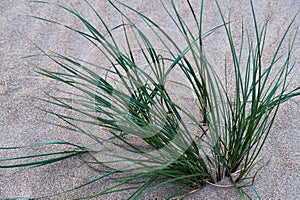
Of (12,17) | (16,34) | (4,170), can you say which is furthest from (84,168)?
(12,17)

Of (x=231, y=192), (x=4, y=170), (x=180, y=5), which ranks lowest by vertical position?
(x=4, y=170)

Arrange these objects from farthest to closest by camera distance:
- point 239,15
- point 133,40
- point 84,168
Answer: point 239,15, point 133,40, point 84,168

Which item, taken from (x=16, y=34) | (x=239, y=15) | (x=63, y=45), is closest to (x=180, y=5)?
(x=239, y=15)

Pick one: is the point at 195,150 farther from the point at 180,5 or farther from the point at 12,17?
the point at 12,17

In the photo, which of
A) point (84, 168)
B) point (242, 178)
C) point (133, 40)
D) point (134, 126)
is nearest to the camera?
point (134, 126)

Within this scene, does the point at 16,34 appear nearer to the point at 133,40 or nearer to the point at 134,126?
the point at 133,40

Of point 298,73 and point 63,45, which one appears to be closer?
point 298,73

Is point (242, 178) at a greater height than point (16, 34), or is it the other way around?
point (242, 178)
